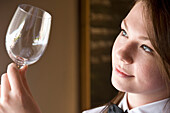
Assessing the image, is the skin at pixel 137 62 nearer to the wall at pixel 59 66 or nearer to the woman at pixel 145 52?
the woman at pixel 145 52

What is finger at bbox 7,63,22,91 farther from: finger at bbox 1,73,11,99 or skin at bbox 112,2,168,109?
skin at bbox 112,2,168,109

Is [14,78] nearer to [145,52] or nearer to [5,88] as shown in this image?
[5,88]

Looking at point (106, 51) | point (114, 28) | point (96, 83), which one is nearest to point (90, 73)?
point (96, 83)

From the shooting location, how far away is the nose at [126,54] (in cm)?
84

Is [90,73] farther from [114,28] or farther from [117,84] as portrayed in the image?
[117,84]

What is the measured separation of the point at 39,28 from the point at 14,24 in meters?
0.07

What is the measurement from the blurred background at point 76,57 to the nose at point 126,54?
48.0 inches

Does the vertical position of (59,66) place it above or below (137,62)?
below

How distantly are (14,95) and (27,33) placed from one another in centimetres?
17

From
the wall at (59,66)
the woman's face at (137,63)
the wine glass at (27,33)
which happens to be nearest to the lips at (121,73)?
the woman's face at (137,63)

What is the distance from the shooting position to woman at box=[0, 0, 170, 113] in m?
0.81

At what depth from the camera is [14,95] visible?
2.62ft

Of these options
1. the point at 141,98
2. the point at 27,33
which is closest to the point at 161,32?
the point at 141,98

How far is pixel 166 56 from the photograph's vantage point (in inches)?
33.6
